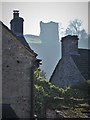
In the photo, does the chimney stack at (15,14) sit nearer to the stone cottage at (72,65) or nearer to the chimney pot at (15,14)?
the chimney pot at (15,14)

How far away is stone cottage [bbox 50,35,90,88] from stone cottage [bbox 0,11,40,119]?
805 centimetres

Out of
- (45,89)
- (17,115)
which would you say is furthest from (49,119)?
(45,89)

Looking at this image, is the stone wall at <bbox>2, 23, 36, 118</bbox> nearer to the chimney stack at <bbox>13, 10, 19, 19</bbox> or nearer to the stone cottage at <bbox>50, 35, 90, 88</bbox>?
the stone cottage at <bbox>50, 35, 90, 88</bbox>

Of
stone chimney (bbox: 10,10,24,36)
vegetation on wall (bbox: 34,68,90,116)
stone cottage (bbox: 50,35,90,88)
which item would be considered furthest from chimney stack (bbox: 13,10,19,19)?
vegetation on wall (bbox: 34,68,90,116)

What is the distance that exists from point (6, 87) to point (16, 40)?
2668 millimetres

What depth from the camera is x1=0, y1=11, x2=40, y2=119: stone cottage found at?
1530cm

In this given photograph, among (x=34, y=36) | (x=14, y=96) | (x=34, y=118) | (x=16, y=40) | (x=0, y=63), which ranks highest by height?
(x=34, y=36)

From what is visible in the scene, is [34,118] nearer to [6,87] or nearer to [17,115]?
[17,115]

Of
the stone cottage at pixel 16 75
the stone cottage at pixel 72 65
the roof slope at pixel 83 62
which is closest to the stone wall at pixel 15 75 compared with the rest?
the stone cottage at pixel 16 75

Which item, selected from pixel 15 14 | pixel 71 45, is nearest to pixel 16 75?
pixel 71 45

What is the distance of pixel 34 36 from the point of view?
71.3m

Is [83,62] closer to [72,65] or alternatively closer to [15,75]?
[72,65]

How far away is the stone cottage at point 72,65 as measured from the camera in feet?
77.4

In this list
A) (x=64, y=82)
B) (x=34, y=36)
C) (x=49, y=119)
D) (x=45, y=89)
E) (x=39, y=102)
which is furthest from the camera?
(x=34, y=36)
